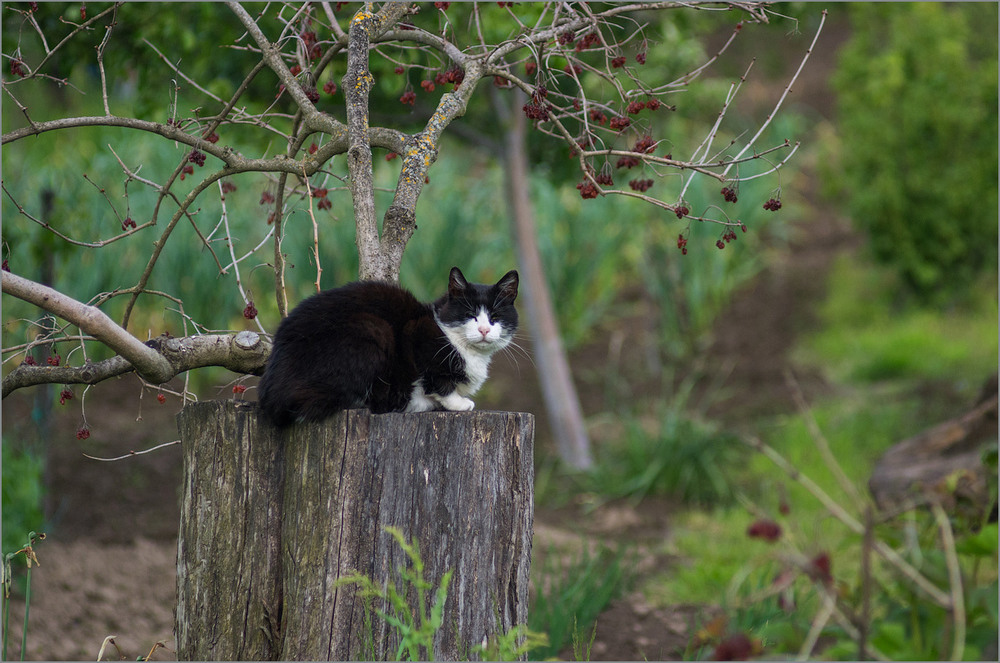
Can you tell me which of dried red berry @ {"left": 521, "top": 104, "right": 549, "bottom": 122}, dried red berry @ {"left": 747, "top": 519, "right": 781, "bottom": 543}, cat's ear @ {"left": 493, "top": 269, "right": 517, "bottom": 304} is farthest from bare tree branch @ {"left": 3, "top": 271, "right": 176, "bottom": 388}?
dried red berry @ {"left": 747, "top": 519, "right": 781, "bottom": 543}

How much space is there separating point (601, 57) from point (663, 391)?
10.8 feet

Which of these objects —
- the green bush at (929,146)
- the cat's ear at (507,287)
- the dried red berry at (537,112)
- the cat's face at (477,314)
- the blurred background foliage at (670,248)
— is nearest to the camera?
the dried red berry at (537,112)

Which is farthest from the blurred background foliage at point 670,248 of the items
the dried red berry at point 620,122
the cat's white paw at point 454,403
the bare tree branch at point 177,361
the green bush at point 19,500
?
the dried red berry at point 620,122

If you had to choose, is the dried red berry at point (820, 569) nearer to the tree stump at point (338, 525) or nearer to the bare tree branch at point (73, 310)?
the tree stump at point (338, 525)

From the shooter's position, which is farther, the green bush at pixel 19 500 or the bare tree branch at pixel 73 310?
the green bush at pixel 19 500

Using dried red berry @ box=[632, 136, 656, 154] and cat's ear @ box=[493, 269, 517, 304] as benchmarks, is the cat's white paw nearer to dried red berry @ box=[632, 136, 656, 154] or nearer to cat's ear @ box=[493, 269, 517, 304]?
cat's ear @ box=[493, 269, 517, 304]

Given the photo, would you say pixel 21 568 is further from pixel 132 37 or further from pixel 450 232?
pixel 450 232

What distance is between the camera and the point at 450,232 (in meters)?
6.91

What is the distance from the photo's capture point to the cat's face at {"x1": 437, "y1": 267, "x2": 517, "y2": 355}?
267cm

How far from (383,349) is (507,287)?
59cm

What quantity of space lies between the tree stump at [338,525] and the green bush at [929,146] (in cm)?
594

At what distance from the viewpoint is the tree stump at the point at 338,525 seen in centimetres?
216

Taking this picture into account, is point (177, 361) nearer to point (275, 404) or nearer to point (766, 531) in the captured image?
point (275, 404)

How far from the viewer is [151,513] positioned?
495cm
